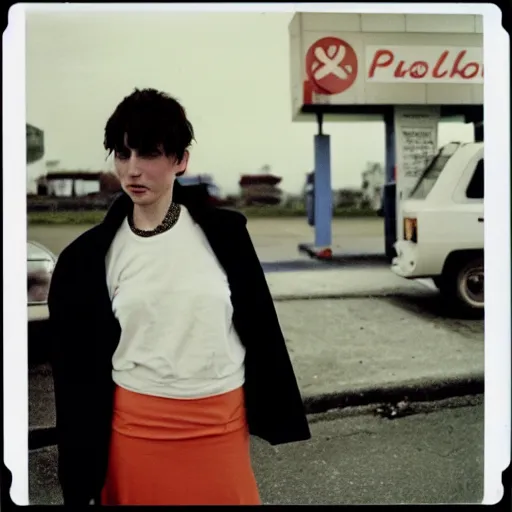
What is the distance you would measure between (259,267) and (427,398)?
82cm

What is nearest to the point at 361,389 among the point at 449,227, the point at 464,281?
the point at 464,281

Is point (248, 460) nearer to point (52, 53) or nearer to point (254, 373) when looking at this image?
point (254, 373)

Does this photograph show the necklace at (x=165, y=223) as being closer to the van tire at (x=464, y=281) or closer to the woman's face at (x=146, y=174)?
the woman's face at (x=146, y=174)

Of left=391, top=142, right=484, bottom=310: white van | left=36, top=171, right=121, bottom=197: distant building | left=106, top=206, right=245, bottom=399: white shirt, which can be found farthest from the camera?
left=391, top=142, right=484, bottom=310: white van

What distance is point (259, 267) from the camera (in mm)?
2051

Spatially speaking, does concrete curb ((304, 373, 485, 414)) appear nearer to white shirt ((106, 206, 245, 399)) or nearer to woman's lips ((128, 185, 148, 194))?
white shirt ((106, 206, 245, 399))

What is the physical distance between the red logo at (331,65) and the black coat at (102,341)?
60 cm

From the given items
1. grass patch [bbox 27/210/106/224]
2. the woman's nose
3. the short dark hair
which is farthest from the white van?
grass patch [bbox 27/210/106/224]

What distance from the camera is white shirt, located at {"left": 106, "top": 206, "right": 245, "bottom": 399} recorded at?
189 cm

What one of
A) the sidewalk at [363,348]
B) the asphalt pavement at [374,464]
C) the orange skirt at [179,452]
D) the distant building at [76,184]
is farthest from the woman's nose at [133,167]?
the asphalt pavement at [374,464]

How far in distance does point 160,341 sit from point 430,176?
118 centimetres

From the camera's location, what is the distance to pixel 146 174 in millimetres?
1962

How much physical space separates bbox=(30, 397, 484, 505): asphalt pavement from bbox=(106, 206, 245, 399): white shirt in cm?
45

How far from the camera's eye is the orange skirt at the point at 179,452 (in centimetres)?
189
